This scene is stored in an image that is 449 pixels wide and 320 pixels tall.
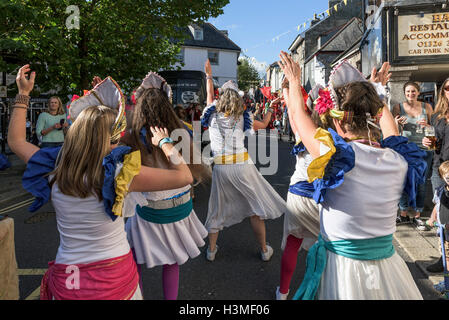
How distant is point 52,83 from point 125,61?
249cm

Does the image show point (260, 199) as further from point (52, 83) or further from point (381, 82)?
point (52, 83)

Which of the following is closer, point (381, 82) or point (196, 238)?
point (381, 82)

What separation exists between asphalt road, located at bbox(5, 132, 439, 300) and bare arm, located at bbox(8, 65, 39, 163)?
1.85m

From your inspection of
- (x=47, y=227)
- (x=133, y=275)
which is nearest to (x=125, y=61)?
(x=47, y=227)

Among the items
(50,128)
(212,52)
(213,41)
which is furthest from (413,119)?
(213,41)

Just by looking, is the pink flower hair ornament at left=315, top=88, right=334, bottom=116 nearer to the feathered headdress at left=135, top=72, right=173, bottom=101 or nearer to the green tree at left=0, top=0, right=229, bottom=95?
the feathered headdress at left=135, top=72, right=173, bottom=101

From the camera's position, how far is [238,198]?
412 cm

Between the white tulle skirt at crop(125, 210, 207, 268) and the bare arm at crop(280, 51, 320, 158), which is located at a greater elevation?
the bare arm at crop(280, 51, 320, 158)

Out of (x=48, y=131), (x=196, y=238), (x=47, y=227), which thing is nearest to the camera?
(x=196, y=238)

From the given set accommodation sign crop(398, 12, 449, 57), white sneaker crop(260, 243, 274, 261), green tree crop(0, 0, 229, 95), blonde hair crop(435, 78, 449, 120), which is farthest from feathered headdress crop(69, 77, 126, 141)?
accommodation sign crop(398, 12, 449, 57)

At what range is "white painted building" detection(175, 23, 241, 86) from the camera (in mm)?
40375

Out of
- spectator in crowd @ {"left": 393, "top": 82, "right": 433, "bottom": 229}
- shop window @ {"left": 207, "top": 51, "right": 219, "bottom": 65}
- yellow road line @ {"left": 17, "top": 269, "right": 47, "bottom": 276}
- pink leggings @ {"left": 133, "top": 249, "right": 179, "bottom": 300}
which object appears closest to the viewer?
pink leggings @ {"left": 133, "top": 249, "right": 179, "bottom": 300}

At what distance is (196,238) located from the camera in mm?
2852

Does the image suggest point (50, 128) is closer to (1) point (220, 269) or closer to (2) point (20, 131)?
(1) point (220, 269)
